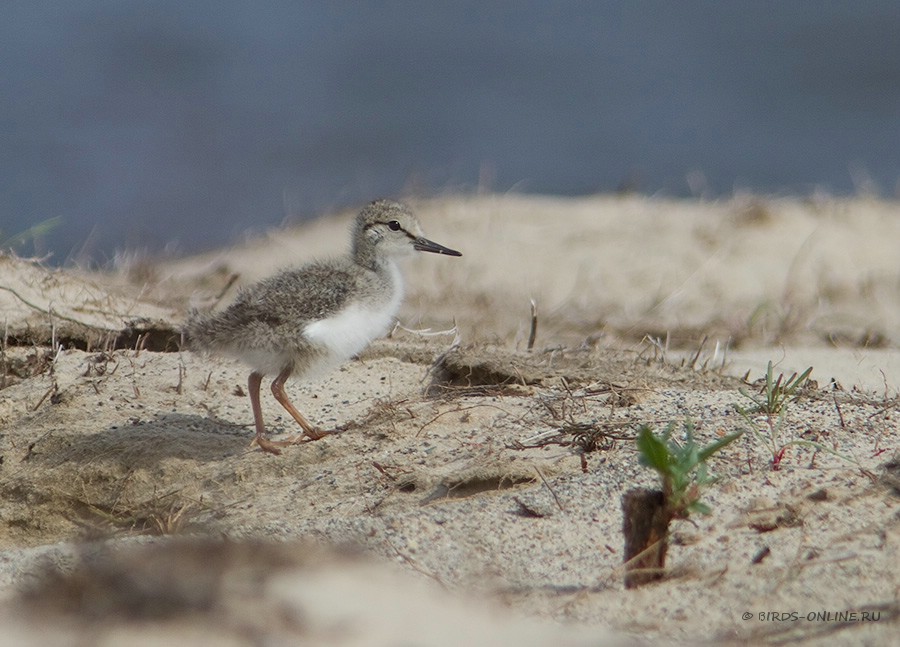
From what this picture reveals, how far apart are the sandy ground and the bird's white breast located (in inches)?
10.9

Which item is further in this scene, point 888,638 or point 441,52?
point 441,52

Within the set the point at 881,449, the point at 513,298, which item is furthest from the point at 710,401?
the point at 513,298

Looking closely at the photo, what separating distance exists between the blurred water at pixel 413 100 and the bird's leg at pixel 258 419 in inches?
365

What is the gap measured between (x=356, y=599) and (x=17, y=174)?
51.0 feet

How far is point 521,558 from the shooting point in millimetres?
3320

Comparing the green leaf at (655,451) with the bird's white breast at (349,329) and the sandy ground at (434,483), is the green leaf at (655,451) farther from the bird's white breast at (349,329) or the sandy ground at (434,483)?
the bird's white breast at (349,329)

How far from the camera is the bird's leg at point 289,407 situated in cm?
446

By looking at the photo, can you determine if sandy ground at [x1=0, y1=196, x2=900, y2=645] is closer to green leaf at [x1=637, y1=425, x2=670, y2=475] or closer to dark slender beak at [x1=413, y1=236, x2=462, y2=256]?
green leaf at [x1=637, y1=425, x2=670, y2=475]

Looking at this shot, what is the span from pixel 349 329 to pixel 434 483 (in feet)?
2.89

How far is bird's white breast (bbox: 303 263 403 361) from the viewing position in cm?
443

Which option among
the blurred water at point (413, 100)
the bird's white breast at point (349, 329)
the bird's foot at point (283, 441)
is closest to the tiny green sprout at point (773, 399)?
the bird's white breast at point (349, 329)

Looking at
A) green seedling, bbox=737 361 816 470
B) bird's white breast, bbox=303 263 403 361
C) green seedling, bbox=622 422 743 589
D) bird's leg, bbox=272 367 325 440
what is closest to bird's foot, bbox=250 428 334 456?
bird's leg, bbox=272 367 325 440

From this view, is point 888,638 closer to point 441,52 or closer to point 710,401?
point 710,401

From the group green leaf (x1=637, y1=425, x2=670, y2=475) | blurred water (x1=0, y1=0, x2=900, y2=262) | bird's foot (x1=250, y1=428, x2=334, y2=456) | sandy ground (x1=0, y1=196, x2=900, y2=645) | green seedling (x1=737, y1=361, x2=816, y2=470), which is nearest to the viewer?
sandy ground (x1=0, y1=196, x2=900, y2=645)
